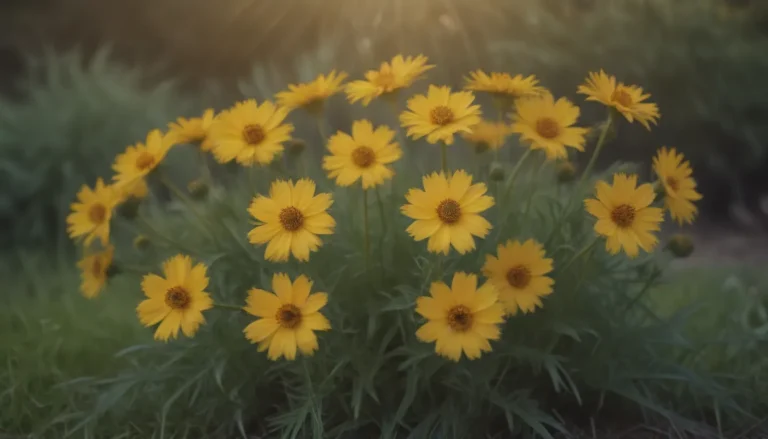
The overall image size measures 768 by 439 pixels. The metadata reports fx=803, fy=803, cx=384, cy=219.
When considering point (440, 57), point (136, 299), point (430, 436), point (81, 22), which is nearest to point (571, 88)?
point (440, 57)

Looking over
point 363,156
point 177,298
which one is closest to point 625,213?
point 363,156

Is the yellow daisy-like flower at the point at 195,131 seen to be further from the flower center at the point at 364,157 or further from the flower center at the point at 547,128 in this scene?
the flower center at the point at 547,128

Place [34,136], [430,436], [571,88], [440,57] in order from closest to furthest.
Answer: [430,436]
[34,136]
[571,88]
[440,57]

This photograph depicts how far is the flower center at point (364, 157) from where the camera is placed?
1.13 meters

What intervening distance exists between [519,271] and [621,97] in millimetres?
299

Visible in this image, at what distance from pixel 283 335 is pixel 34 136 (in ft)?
6.28

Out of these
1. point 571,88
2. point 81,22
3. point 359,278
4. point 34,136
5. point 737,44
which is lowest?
point 359,278

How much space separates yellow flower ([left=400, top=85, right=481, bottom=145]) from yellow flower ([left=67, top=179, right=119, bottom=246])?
1.67ft

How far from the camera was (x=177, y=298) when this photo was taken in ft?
3.63

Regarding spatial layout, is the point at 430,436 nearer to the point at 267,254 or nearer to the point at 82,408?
the point at 267,254

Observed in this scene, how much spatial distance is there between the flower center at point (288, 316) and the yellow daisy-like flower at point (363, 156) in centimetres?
18

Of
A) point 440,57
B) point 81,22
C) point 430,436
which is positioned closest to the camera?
point 430,436

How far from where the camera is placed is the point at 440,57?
3.23 m

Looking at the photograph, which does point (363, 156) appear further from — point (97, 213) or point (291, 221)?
point (97, 213)
